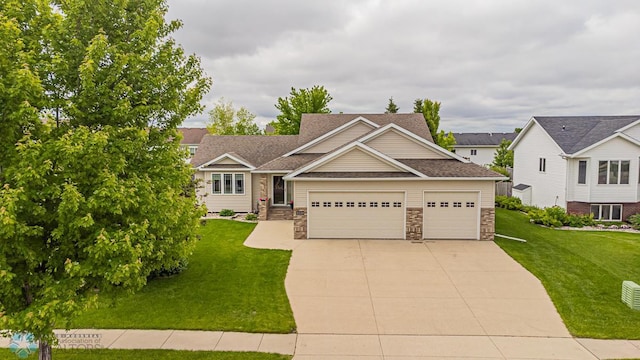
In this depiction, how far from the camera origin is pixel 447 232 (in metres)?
17.7

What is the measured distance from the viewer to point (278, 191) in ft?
78.7

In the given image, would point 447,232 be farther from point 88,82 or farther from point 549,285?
point 88,82

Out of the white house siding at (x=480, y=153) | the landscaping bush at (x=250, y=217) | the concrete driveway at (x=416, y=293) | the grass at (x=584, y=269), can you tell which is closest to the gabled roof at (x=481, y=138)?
the white house siding at (x=480, y=153)

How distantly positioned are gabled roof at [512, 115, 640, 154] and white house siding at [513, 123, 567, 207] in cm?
46

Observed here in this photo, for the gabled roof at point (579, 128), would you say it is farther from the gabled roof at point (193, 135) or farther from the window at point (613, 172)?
the gabled roof at point (193, 135)

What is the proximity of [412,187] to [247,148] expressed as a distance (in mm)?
13594

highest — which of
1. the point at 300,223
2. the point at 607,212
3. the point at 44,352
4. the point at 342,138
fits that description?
the point at 342,138

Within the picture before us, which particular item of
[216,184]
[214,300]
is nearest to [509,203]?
[216,184]

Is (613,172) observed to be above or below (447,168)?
below

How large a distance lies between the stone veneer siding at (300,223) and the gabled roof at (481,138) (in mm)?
52654

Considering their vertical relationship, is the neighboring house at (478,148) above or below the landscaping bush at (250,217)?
above

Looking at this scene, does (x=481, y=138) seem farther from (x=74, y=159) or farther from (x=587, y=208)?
(x=74, y=159)

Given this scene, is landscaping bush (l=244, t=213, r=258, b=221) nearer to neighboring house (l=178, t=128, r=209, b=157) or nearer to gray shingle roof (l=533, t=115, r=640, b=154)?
gray shingle roof (l=533, t=115, r=640, b=154)

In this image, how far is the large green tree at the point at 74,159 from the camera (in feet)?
18.9
